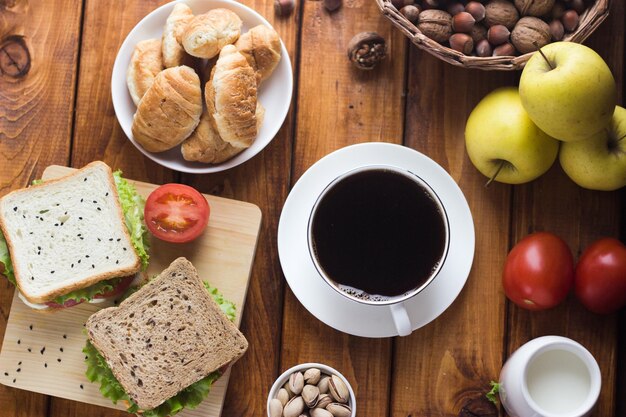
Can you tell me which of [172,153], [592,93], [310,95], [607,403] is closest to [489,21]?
[592,93]

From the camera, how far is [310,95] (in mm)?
1735

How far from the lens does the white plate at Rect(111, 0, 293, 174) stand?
1656 mm

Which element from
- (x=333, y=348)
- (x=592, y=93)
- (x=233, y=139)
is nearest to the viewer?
(x=592, y=93)

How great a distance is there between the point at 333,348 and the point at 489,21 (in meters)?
0.75

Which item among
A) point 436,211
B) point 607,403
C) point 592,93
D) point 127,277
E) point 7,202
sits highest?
point 592,93

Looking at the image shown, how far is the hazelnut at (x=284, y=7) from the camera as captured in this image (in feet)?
5.62

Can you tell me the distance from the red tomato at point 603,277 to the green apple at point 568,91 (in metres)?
0.24

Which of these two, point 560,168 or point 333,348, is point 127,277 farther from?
point 560,168

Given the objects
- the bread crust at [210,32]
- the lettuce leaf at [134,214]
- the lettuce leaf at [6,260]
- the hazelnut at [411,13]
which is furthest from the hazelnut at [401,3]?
the lettuce leaf at [6,260]

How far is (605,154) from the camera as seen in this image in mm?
1578

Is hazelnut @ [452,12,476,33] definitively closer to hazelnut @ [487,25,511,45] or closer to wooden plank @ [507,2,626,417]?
hazelnut @ [487,25,511,45]

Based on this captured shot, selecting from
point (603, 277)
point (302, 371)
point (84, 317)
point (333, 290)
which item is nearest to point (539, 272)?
point (603, 277)

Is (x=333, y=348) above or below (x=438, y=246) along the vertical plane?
below

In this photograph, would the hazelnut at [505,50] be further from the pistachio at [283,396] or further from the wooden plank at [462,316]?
the pistachio at [283,396]
